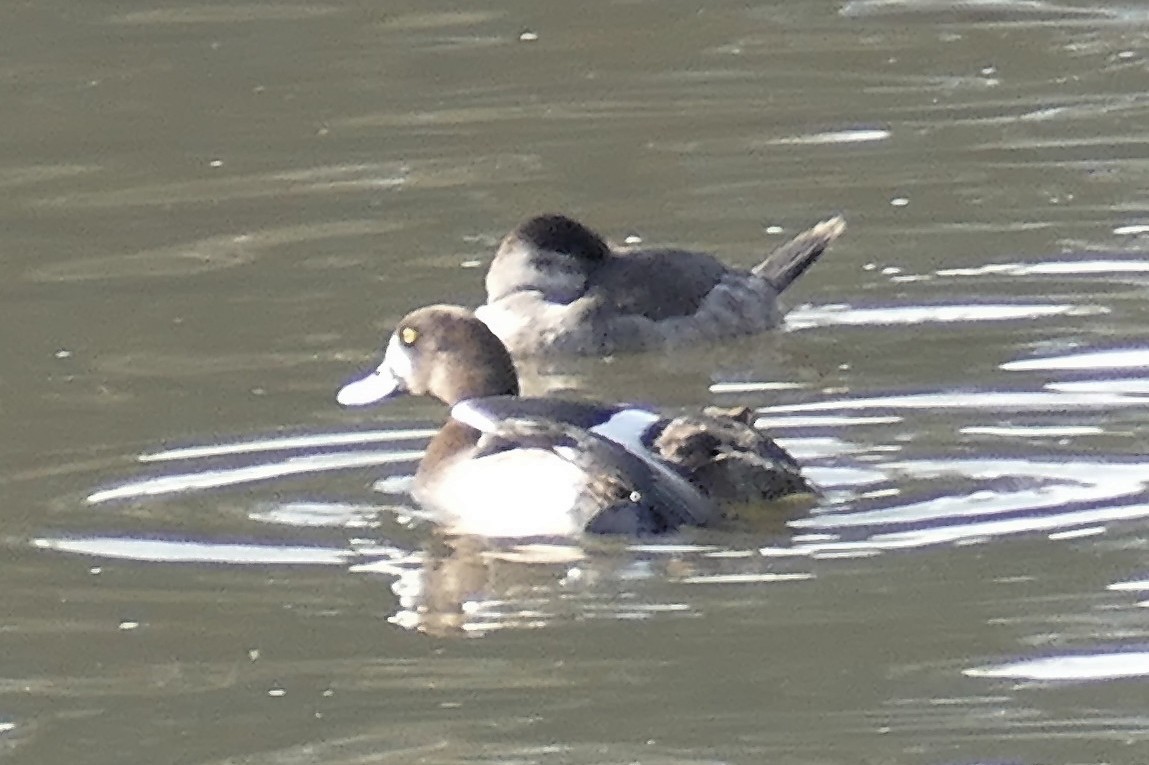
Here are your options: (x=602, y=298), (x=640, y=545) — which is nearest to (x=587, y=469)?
(x=640, y=545)

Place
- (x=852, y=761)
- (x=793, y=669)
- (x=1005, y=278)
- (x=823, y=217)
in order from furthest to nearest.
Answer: (x=823, y=217)
(x=1005, y=278)
(x=793, y=669)
(x=852, y=761)

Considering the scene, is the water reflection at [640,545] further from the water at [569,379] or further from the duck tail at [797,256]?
the duck tail at [797,256]

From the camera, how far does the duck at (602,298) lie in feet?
40.1

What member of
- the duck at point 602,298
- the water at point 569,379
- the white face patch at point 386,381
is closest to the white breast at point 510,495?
the water at point 569,379

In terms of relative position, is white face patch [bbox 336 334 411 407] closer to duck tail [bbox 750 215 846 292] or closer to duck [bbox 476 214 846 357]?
duck [bbox 476 214 846 357]

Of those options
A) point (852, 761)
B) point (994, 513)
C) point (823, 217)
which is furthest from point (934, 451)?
point (823, 217)

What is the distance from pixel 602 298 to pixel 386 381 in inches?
84.3

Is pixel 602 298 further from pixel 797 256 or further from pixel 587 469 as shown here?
pixel 587 469

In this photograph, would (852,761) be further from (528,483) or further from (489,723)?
(528,483)

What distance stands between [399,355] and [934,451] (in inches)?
68.6

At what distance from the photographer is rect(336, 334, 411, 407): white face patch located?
10.2 meters

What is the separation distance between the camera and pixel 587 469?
8.94 m

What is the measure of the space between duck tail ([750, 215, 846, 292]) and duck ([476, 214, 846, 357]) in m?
0.01

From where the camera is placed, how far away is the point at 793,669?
24.7 ft
